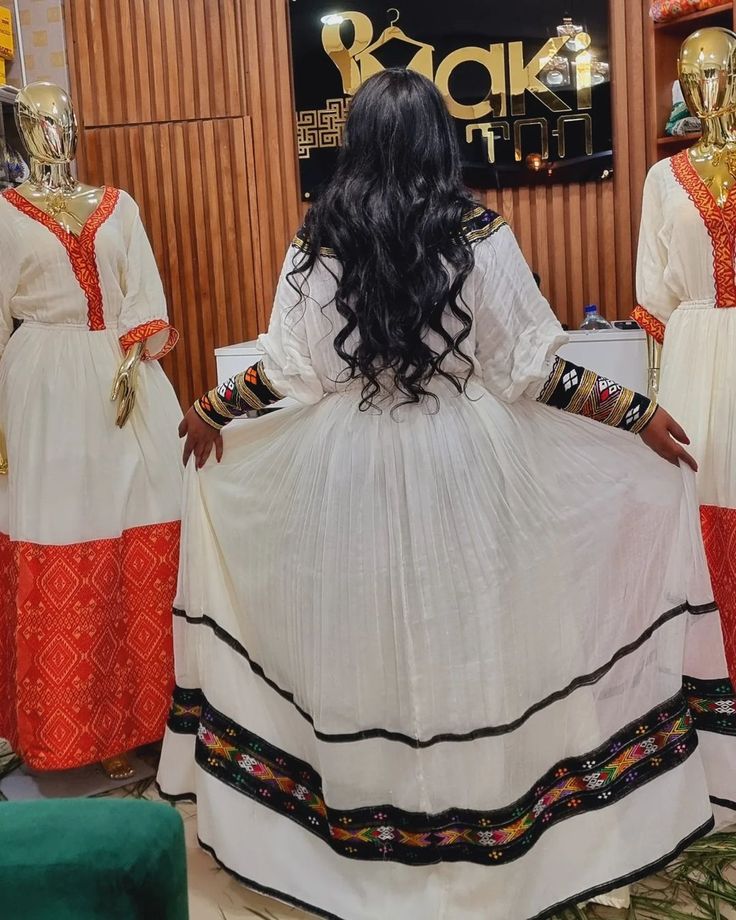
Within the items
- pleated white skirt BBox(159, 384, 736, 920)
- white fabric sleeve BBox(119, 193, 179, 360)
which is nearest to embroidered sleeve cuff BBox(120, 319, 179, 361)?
white fabric sleeve BBox(119, 193, 179, 360)

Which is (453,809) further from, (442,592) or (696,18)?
(696,18)

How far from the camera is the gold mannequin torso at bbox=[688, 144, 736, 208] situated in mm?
2396

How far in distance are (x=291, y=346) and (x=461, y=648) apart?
2.11 ft

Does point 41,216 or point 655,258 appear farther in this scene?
point 655,258

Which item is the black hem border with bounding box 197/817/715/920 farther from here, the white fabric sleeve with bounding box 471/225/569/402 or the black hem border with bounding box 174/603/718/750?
the white fabric sleeve with bounding box 471/225/569/402

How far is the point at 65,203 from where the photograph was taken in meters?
2.47

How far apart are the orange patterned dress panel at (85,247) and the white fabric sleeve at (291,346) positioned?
0.85m

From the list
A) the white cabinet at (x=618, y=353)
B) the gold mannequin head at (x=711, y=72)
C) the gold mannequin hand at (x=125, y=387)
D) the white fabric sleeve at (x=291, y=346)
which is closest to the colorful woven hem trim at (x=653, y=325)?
the gold mannequin head at (x=711, y=72)

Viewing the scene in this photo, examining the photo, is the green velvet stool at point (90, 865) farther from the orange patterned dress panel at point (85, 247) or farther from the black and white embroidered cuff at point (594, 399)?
the orange patterned dress panel at point (85, 247)

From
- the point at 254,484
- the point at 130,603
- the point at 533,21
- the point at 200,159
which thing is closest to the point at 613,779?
the point at 254,484

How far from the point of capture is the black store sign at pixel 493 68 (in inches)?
159

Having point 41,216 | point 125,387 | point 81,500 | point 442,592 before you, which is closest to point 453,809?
point 442,592

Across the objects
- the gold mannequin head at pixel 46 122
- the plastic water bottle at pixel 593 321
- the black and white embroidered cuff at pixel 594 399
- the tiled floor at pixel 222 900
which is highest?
the gold mannequin head at pixel 46 122

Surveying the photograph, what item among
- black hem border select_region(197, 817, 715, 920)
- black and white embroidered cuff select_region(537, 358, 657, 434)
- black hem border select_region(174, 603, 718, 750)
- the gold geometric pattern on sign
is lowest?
black hem border select_region(197, 817, 715, 920)
